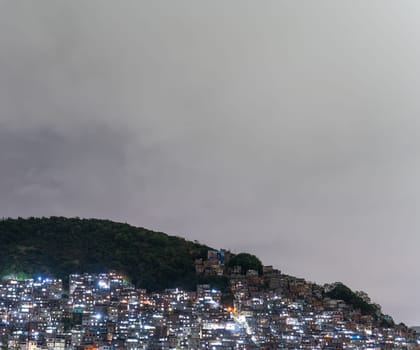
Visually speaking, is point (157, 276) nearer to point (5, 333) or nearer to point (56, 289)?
point (56, 289)

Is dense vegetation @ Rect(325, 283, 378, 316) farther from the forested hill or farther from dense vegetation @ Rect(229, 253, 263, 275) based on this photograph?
the forested hill

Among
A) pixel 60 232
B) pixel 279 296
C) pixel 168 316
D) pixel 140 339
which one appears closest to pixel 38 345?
pixel 140 339

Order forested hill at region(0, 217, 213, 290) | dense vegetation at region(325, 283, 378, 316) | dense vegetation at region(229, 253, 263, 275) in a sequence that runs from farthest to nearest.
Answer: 1. dense vegetation at region(229, 253, 263, 275)
2. dense vegetation at region(325, 283, 378, 316)
3. forested hill at region(0, 217, 213, 290)

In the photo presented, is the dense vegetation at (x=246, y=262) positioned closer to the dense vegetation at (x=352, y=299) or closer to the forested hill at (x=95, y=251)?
the forested hill at (x=95, y=251)

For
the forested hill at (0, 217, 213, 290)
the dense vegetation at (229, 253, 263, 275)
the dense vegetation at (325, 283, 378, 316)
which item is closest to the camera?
the forested hill at (0, 217, 213, 290)

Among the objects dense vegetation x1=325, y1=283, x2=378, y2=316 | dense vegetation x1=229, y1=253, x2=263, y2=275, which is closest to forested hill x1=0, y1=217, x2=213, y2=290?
dense vegetation x1=229, y1=253, x2=263, y2=275

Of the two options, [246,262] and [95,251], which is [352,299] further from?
[95,251]

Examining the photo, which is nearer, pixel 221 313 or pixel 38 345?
pixel 38 345

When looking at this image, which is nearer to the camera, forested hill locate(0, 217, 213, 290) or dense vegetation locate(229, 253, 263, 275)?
forested hill locate(0, 217, 213, 290)
